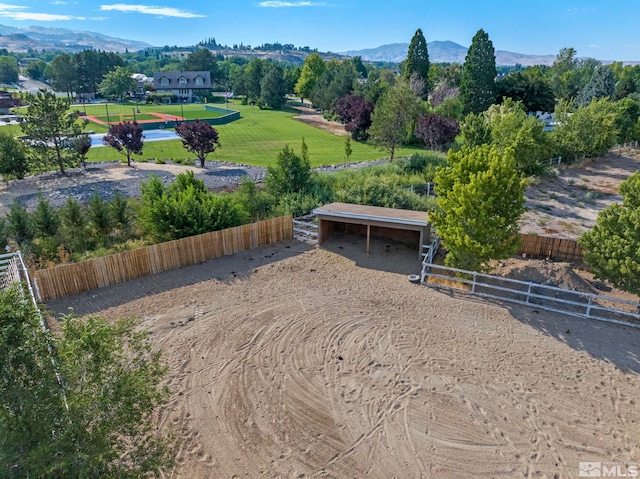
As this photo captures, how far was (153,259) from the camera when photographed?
1734cm

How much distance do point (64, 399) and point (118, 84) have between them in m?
109

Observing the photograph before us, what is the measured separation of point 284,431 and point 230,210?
40.2ft

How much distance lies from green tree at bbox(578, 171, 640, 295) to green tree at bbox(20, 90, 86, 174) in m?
37.2

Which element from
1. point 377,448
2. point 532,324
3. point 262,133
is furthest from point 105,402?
point 262,133

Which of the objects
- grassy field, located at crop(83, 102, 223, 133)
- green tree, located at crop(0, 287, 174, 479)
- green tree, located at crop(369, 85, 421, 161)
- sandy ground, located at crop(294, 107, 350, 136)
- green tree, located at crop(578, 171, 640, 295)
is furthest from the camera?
grassy field, located at crop(83, 102, 223, 133)

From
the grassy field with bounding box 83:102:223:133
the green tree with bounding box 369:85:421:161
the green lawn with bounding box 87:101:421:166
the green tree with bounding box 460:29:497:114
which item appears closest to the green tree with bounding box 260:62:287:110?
the grassy field with bounding box 83:102:223:133

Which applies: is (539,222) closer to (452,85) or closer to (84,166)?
(84,166)

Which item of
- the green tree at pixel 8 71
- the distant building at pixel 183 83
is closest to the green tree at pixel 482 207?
the distant building at pixel 183 83

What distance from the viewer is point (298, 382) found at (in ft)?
38.0

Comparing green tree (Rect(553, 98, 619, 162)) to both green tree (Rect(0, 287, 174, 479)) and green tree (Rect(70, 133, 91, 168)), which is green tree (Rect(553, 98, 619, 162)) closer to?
green tree (Rect(70, 133, 91, 168))

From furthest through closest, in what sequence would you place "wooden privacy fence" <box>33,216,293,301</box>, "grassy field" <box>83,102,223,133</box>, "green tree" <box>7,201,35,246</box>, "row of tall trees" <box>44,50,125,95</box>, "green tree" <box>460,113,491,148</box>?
"row of tall trees" <box>44,50,125,95</box> < "grassy field" <box>83,102,223,133</box> < "green tree" <box>460,113,491,148</box> < "green tree" <box>7,201,35,246</box> < "wooden privacy fence" <box>33,216,293,301</box>

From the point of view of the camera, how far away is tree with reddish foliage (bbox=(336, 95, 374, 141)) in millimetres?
53750

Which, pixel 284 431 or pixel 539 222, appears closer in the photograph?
pixel 284 431

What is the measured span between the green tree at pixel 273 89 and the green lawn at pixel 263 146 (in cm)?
1956
